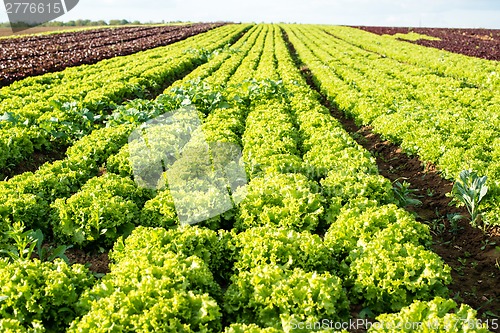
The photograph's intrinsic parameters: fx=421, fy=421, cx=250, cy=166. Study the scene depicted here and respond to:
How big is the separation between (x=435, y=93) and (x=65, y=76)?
1637 cm

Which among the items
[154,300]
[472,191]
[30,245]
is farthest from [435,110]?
[30,245]

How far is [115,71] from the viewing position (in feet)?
70.6

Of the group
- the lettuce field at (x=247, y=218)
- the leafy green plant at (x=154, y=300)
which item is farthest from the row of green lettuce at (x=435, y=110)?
the leafy green plant at (x=154, y=300)

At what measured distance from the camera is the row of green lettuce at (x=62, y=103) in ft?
34.2

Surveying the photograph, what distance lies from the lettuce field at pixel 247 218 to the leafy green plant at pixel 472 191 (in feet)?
0.10

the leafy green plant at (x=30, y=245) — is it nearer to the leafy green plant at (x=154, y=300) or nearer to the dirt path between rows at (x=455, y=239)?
the leafy green plant at (x=154, y=300)

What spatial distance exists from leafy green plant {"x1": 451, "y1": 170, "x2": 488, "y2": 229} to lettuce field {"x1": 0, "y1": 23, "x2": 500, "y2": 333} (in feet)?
0.10

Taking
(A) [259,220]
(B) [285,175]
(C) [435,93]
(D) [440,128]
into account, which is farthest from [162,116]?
(C) [435,93]

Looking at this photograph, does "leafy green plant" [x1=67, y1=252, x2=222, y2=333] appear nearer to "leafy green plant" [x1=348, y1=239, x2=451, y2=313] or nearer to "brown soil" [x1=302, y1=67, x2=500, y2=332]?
"leafy green plant" [x1=348, y1=239, x2=451, y2=313]

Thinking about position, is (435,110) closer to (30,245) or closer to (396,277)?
(396,277)

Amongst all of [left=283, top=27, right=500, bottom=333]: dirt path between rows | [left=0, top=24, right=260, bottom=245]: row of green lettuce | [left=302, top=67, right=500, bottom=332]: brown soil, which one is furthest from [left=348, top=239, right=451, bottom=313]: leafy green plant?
[left=0, top=24, right=260, bottom=245]: row of green lettuce

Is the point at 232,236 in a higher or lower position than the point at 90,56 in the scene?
lower

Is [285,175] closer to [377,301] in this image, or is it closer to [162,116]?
[377,301]

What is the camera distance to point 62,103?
1373cm
